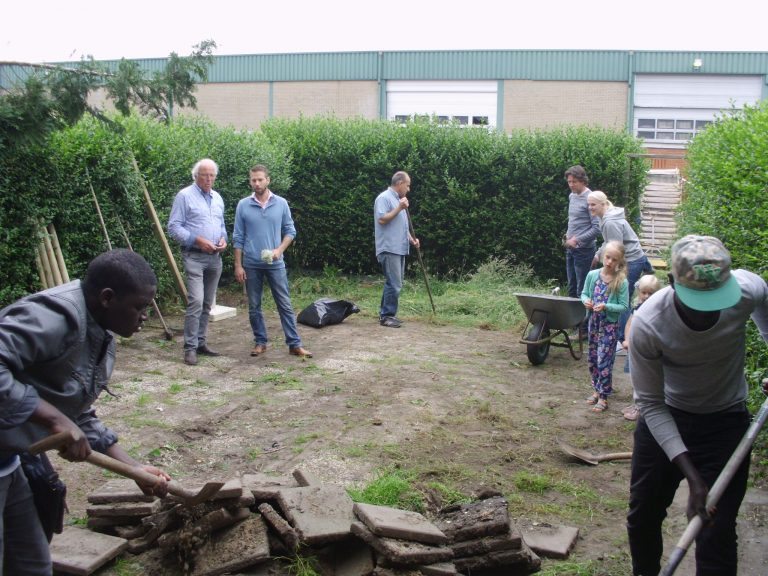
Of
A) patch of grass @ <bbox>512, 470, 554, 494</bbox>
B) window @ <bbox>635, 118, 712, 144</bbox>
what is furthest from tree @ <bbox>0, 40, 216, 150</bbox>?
window @ <bbox>635, 118, 712, 144</bbox>

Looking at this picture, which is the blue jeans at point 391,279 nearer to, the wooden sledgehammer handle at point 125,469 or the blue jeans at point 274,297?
the blue jeans at point 274,297

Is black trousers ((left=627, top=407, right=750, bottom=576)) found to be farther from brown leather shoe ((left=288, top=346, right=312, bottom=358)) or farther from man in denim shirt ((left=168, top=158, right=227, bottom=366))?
man in denim shirt ((left=168, top=158, right=227, bottom=366))

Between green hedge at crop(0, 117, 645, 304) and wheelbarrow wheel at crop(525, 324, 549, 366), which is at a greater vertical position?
green hedge at crop(0, 117, 645, 304)

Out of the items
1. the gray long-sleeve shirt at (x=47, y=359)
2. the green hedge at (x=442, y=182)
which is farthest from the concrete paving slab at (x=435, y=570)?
the green hedge at (x=442, y=182)

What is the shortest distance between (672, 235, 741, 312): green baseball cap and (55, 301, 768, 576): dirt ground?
177 centimetres

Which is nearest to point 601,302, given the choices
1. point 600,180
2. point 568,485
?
point 568,485

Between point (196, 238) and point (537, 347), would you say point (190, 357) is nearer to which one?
point (196, 238)

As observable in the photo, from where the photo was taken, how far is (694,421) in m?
3.46

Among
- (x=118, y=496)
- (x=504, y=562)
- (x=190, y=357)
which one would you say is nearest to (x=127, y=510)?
(x=118, y=496)

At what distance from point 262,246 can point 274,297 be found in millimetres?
604

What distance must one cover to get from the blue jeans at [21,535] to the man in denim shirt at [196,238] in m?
5.53

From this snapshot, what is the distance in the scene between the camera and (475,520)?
413 cm

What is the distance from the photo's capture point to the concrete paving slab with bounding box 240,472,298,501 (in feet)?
13.8

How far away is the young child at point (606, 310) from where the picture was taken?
708cm
